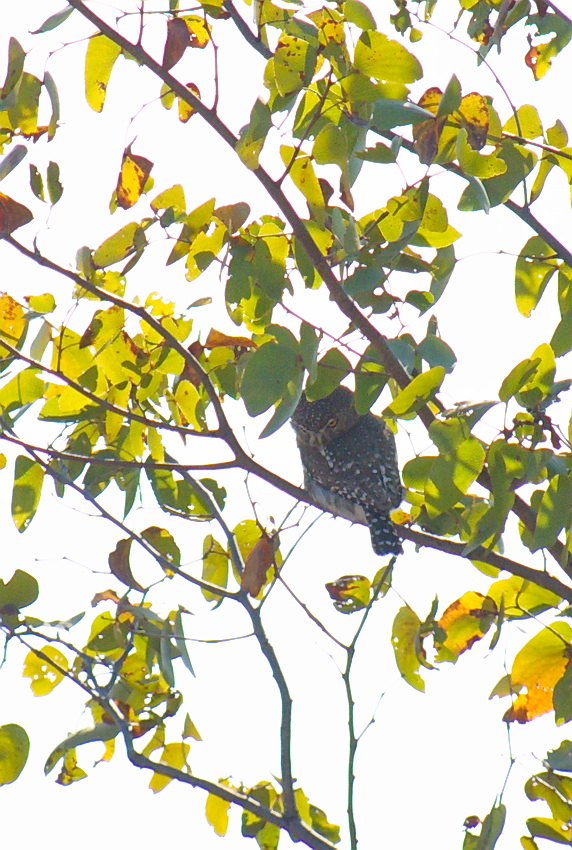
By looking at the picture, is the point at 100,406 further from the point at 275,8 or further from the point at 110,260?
the point at 275,8

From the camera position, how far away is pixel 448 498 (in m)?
2.64

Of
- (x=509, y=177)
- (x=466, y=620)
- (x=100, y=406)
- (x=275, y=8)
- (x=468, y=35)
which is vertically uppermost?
(x=468, y=35)

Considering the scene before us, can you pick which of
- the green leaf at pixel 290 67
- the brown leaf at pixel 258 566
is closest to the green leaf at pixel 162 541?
the brown leaf at pixel 258 566

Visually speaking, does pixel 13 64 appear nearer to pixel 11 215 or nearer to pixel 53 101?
pixel 53 101

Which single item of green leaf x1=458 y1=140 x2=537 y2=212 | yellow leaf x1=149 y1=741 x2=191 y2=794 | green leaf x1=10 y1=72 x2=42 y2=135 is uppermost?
green leaf x1=10 y1=72 x2=42 y2=135

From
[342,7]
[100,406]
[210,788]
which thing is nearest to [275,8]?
[342,7]

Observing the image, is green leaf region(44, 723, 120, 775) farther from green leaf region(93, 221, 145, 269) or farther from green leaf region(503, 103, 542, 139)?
green leaf region(503, 103, 542, 139)

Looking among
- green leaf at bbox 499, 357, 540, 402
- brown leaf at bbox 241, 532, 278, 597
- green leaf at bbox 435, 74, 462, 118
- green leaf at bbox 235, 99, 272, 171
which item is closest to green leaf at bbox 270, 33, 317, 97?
green leaf at bbox 235, 99, 272, 171

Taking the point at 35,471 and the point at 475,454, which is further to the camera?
the point at 35,471

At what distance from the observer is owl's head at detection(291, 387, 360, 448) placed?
5.38m

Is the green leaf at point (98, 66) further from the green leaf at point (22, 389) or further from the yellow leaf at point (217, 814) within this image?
the yellow leaf at point (217, 814)

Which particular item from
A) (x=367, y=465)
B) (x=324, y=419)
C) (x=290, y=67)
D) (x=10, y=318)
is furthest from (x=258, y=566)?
(x=324, y=419)

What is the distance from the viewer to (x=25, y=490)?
3035 millimetres

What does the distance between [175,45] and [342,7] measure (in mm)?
440
